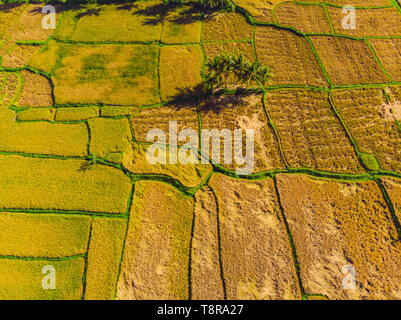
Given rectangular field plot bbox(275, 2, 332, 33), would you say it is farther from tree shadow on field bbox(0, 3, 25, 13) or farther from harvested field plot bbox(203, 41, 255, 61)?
tree shadow on field bbox(0, 3, 25, 13)


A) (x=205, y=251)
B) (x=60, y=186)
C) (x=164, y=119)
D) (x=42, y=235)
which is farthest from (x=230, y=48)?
(x=42, y=235)

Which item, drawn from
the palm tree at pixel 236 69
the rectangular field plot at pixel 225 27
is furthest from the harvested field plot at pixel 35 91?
the rectangular field plot at pixel 225 27

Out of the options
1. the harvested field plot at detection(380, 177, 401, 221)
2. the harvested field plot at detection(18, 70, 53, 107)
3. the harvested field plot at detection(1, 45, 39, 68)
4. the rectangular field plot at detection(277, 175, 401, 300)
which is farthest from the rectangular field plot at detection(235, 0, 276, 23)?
the harvested field plot at detection(1, 45, 39, 68)

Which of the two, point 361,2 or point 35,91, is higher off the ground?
point 361,2

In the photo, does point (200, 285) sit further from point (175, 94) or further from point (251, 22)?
point (251, 22)

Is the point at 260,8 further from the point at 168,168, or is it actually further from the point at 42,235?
the point at 42,235

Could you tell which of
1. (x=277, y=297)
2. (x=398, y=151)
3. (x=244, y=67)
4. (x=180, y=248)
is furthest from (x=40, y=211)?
(x=398, y=151)

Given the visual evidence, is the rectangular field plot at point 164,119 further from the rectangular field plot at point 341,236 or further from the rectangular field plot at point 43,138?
the rectangular field plot at point 341,236
